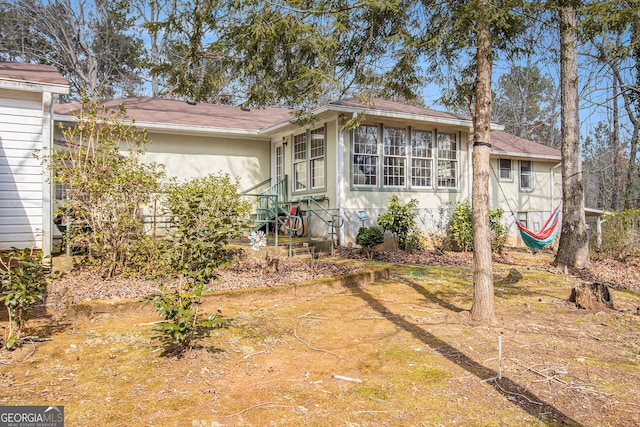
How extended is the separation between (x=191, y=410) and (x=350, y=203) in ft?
26.0

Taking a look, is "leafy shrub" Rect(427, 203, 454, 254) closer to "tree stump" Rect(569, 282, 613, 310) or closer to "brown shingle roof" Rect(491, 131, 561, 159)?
"brown shingle roof" Rect(491, 131, 561, 159)

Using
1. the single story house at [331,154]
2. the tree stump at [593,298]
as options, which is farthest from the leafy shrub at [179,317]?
the single story house at [331,154]

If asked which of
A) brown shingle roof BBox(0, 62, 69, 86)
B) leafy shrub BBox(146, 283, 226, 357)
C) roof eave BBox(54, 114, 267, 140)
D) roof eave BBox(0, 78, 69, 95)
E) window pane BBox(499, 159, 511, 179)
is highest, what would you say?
brown shingle roof BBox(0, 62, 69, 86)

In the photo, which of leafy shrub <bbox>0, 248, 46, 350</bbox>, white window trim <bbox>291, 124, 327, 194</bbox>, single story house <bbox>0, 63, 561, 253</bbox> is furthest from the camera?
white window trim <bbox>291, 124, 327, 194</bbox>

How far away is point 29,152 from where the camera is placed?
7430mm

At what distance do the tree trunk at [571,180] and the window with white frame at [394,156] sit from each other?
3.76m

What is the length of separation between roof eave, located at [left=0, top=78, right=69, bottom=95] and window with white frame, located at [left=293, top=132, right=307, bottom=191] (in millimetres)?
5760

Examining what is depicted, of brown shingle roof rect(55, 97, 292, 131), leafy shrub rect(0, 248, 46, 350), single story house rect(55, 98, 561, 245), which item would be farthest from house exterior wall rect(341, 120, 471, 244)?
leafy shrub rect(0, 248, 46, 350)

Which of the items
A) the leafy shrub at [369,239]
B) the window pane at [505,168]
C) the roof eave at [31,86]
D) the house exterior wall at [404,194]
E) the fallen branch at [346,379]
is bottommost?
the fallen branch at [346,379]

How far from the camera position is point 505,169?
1559 centimetres

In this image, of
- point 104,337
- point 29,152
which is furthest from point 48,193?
point 104,337

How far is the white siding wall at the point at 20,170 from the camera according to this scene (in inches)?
287

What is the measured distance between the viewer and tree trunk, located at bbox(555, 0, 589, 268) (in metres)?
8.88

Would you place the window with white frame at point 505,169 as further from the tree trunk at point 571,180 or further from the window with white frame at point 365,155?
the window with white frame at point 365,155
